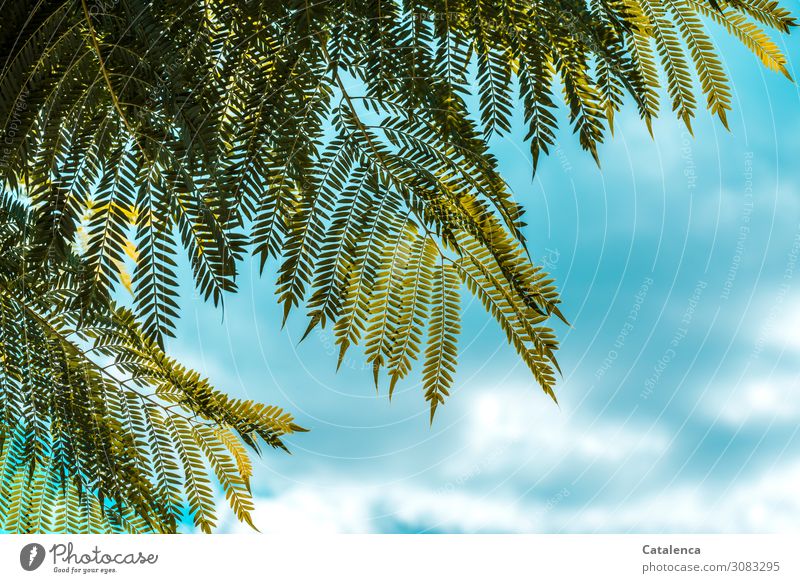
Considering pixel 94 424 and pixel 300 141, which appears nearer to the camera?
pixel 300 141

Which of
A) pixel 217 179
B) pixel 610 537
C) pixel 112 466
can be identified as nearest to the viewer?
pixel 217 179

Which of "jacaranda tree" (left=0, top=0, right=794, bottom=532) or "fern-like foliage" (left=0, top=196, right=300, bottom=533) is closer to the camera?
"jacaranda tree" (left=0, top=0, right=794, bottom=532)

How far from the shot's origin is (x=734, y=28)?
115cm

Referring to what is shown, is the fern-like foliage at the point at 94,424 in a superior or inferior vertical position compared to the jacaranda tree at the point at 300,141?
inferior

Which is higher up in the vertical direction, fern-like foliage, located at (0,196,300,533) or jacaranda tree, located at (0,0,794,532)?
jacaranda tree, located at (0,0,794,532)

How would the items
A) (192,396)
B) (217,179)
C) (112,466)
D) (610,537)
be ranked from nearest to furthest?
(217,179)
(610,537)
(112,466)
(192,396)

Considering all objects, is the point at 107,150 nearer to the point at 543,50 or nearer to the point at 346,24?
the point at 346,24

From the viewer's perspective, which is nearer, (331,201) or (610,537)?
(331,201)

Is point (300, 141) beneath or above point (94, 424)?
above

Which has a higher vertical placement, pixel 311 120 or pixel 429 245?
pixel 311 120

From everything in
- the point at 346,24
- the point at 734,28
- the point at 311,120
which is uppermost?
the point at 734,28

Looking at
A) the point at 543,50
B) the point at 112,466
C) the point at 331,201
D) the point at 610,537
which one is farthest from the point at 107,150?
the point at 610,537

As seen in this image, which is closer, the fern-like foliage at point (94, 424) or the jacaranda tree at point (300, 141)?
the jacaranda tree at point (300, 141)

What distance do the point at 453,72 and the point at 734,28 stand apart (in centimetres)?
64
